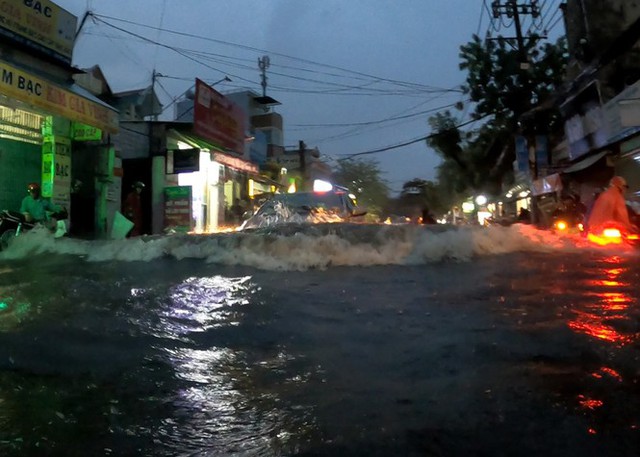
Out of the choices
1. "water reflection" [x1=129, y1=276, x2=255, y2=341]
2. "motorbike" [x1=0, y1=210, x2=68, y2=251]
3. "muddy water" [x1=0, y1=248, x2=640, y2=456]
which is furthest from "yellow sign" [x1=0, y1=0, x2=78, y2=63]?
"water reflection" [x1=129, y1=276, x2=255, y2=341]

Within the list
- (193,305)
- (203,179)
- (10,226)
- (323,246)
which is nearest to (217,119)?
(203,179)

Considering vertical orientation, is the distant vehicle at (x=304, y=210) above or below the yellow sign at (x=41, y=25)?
below

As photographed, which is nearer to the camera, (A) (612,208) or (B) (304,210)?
(A) (612,208)

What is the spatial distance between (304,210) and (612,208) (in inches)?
189

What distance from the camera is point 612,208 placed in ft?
23.9

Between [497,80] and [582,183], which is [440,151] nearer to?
[497,80]

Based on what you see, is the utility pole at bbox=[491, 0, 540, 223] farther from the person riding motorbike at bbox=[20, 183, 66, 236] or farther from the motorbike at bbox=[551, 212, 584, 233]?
the person riding motorbike at bbox=[20, 183, 66, 236]

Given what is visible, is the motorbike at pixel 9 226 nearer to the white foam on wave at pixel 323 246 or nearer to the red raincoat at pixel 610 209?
the white foam on wave at pixel 323 246

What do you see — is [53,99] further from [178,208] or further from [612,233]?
[612,233]

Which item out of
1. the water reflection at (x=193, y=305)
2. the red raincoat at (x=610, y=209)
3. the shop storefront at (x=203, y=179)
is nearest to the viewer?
the water reflection at (x=193, y=305)

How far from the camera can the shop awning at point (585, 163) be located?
55.1ft

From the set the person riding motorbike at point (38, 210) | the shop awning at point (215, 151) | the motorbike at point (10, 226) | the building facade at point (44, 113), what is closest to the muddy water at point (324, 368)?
the motorbike at point (10, 226)

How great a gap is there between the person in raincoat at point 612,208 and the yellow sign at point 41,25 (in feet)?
33.1

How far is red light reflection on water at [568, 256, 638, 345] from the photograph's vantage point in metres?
3.49
